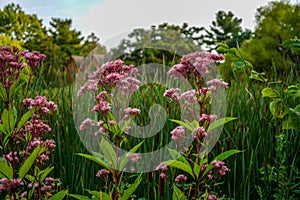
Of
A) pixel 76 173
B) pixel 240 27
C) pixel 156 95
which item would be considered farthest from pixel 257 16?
pixel 240 27

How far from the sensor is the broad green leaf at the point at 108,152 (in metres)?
1.48

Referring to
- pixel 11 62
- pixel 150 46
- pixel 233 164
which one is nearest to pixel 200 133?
pixel 11 62

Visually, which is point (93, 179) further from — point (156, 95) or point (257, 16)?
point (257, 16)

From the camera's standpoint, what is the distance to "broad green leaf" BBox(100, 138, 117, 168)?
1480mm

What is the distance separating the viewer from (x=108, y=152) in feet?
4.91

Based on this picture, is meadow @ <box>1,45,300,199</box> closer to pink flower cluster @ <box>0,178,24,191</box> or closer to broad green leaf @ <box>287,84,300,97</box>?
broad green leaf @ <box>287,84,300,97</box>

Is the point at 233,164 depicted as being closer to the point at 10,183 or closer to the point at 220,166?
the point at 220,166

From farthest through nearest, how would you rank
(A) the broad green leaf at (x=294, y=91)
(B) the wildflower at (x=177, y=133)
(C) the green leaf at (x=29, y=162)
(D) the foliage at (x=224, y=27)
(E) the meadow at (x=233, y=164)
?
(D) the foliage at (x=224, y=27)
(E) the meadow at (x=233, y=164)
(A) the broad green leaf at (x=294, y=91)
(B) the wildflower at (x=177, y=133)
(C) the green leaf at (x=29, y=162)

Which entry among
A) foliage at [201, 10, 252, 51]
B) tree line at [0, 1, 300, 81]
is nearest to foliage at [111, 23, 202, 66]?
tree line at [0, 1, 300, 81]

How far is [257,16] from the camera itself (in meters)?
12.9

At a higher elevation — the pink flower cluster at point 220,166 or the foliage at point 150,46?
the foliage at point 150,46

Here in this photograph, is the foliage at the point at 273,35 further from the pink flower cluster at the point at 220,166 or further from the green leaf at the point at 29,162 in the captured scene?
the green leaf at the point at 29,162

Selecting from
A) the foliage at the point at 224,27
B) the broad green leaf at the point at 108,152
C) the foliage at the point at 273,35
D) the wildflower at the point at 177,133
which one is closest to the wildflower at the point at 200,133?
the wildflower at the point at 177,133

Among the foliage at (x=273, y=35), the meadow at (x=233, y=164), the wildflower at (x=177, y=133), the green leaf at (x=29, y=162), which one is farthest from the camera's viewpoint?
the foliage at (x=273, y=35)
